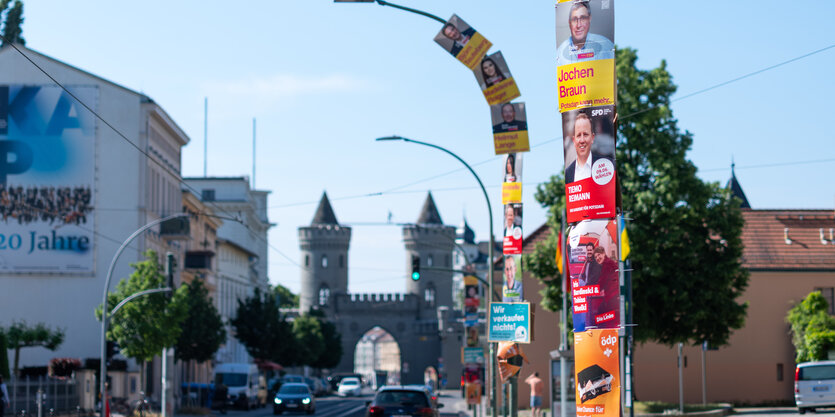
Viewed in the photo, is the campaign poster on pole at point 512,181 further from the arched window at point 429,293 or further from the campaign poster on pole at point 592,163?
the arched window at point 429,293

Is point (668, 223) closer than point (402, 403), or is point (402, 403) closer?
point (402, 403)

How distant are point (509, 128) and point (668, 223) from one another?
19821 mm

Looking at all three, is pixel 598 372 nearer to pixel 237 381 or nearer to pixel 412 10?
pixel 412 10

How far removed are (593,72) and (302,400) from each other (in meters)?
35.5

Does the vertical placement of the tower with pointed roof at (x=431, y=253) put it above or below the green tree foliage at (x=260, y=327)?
above

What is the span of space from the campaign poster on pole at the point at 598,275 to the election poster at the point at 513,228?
7.73 m

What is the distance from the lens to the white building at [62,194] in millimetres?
53469

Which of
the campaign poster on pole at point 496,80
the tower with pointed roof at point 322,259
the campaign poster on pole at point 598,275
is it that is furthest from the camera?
the tower with pointed roof at point 322,259

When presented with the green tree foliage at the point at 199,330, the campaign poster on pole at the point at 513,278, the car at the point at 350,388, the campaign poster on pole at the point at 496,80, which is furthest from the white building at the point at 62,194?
the campaign poster on pole at the point at 496,80

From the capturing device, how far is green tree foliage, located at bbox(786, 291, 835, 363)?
43.5m

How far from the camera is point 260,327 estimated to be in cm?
7975

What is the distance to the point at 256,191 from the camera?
110 m

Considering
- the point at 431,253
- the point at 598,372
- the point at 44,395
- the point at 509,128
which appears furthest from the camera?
the point at 431,253

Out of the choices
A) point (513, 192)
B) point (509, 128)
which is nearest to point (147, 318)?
point (513, 192)
